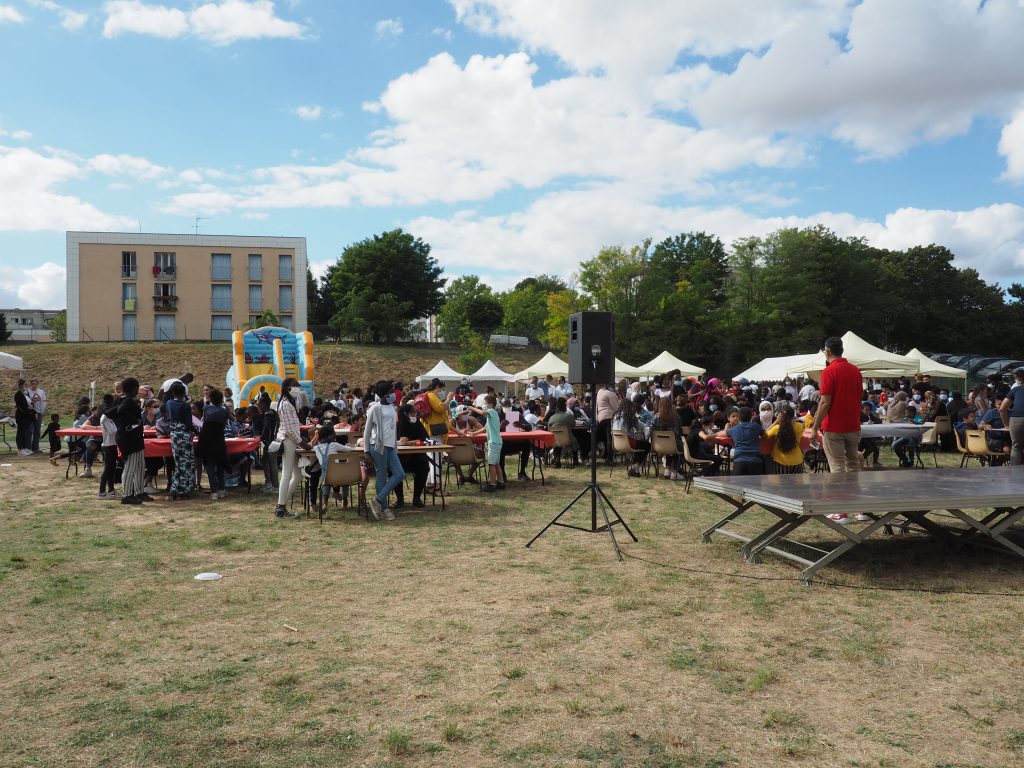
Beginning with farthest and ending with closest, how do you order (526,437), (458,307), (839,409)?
(458,307) → (526,437) → (839,409)

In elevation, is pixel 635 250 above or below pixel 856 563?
above

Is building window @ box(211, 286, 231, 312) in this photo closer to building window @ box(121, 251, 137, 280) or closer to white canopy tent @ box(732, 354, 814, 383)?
building window @ box(121, 251, 137, 280)

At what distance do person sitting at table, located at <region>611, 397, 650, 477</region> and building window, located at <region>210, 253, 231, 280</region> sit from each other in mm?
43626

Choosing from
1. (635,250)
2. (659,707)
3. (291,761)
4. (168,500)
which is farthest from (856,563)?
(635,250)

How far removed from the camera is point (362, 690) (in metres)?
3.78

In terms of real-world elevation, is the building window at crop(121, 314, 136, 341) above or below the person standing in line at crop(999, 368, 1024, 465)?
above

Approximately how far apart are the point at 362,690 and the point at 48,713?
4.75 feet

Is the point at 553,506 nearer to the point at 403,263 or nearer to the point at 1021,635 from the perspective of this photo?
the point at 1021,635

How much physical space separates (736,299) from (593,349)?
143 feet

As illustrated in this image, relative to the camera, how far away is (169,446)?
10.2 metres

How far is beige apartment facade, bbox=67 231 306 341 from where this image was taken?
156 ft

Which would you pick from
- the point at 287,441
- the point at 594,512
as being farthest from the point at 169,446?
the point at 594,512

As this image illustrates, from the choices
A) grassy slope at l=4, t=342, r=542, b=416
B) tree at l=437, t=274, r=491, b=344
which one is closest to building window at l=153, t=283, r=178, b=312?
grassy slope at l=4, t=342, r=542, b=416

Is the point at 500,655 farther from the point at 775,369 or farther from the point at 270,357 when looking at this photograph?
the point at 775,369
